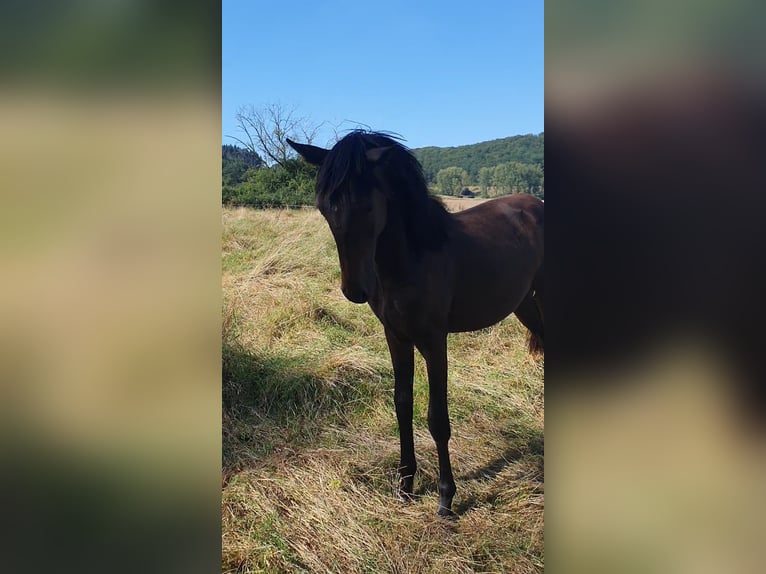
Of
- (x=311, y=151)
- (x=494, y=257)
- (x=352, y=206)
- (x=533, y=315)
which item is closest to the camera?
(x=352, y=206)

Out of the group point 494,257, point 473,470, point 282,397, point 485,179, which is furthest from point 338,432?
point 485,179

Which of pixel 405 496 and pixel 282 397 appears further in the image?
pixel 282 397

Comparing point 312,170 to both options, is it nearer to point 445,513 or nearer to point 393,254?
point 393,254

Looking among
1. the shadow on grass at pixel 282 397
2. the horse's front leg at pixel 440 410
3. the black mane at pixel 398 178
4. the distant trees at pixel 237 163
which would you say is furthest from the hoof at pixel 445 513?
the distant trees at pixel 237 163

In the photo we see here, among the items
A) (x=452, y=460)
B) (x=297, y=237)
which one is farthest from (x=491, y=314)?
(x=297, y=237)

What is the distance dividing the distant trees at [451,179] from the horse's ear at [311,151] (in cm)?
50

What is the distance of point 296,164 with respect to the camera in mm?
2100

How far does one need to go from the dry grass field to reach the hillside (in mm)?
498

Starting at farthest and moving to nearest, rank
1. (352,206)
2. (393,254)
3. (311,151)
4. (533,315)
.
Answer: (533,315) → (393,254) → (311,151) → (352,206)

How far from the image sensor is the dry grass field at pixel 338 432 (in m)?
1.72

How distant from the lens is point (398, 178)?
1990 millimetres

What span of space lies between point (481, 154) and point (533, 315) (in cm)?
101
